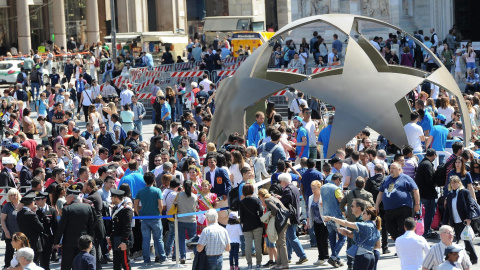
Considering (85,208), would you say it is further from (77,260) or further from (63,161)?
(63,161)

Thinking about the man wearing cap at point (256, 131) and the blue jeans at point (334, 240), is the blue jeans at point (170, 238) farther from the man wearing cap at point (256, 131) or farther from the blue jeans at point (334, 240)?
the man wearing cap at point (256, 131)

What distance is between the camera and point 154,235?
1736 centimetres

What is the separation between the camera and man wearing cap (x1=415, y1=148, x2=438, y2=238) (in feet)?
59.5

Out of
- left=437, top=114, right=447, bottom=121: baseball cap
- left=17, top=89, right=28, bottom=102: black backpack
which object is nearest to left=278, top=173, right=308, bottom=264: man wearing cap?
left=437, top=114, right=447, bottom=121: baseball cap

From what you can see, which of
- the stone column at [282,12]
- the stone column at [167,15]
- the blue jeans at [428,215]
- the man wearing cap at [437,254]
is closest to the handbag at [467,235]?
the blue jeans at [428,215]

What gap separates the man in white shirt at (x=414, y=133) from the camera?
2062 cm

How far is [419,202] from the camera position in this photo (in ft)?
55.9

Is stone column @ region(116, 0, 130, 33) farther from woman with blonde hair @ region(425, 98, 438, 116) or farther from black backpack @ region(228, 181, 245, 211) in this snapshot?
black backpack @ region(228, 181, 245, 211)

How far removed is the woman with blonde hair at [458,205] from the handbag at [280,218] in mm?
2665

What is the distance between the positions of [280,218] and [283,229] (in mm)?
241

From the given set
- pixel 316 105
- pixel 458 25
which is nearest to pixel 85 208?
pixel 316 105

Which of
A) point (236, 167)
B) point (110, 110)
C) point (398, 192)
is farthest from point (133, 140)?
point (398, 192)

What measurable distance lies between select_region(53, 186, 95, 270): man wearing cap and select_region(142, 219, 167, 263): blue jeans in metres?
1.46

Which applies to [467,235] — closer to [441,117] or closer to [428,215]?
[428,215]
